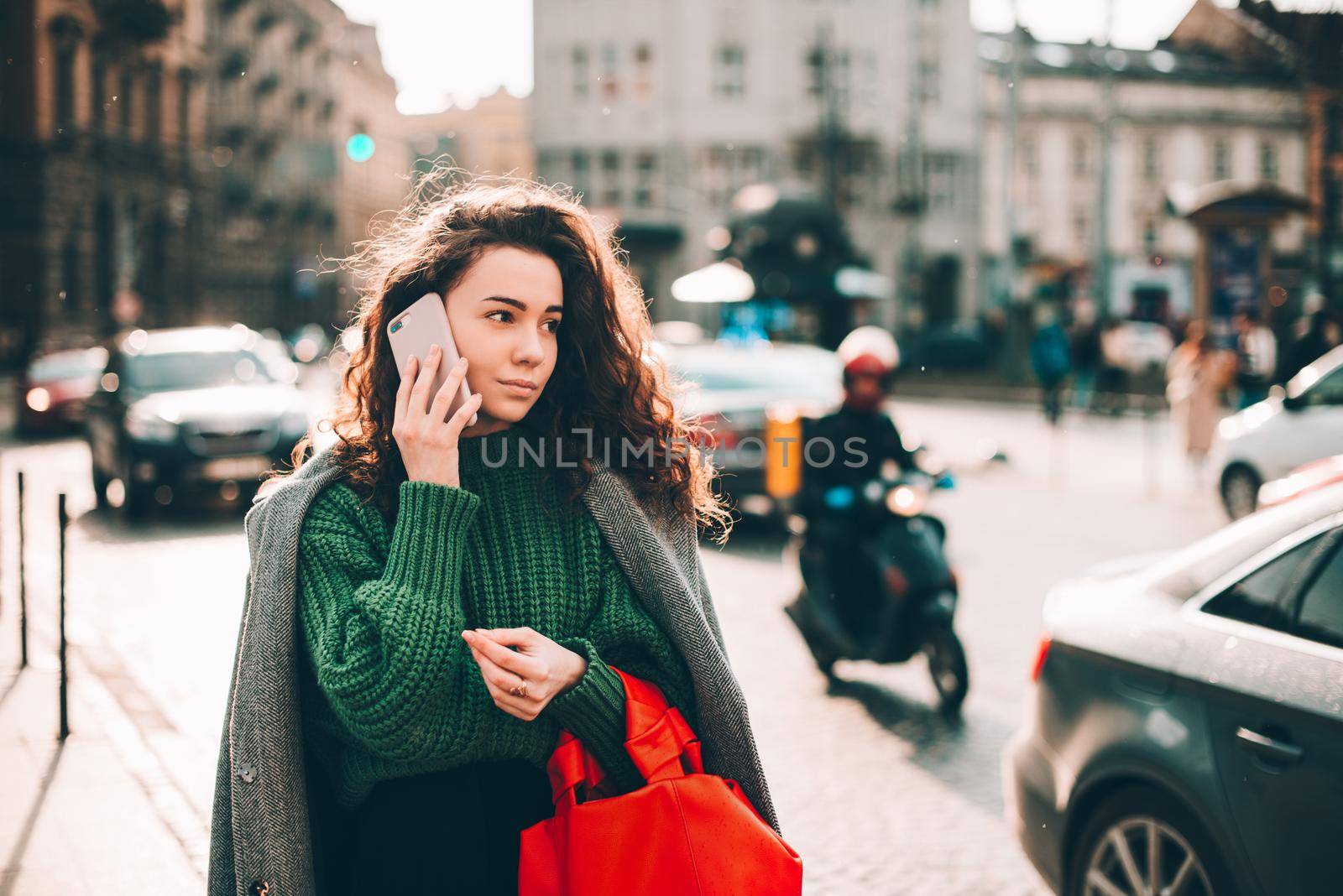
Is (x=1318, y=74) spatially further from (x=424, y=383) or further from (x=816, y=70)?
(x=816, y=70)

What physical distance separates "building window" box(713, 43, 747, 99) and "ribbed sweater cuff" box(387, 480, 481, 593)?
157 ft

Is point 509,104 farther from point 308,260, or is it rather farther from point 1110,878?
point 1110,878

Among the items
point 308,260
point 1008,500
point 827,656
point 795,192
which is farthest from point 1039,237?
point 827,656

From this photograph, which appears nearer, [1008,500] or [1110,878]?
[1110,878]

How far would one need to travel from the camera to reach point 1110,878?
337 centimetres

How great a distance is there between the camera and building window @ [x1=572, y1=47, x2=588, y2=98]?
47.5m

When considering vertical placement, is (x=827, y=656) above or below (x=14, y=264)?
below

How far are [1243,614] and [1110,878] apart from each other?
737 mm

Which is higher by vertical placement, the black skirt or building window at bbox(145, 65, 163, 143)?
building window at bbox(145, 65, 163, 143)

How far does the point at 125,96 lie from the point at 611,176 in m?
35.1

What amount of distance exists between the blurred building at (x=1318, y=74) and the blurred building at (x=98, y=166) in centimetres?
1554

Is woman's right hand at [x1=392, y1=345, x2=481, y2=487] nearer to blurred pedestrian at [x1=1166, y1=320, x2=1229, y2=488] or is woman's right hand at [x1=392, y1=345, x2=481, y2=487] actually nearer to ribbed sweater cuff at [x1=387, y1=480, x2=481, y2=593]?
ribbed sweater cuff at [x1=387, y1=480, x2=481, y2=593]

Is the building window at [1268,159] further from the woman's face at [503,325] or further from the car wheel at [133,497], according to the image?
the woman's face at [503,325]

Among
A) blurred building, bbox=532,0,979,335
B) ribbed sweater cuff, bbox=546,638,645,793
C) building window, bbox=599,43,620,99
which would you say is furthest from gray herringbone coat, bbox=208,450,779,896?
building window, bbox=599,43,620,99
